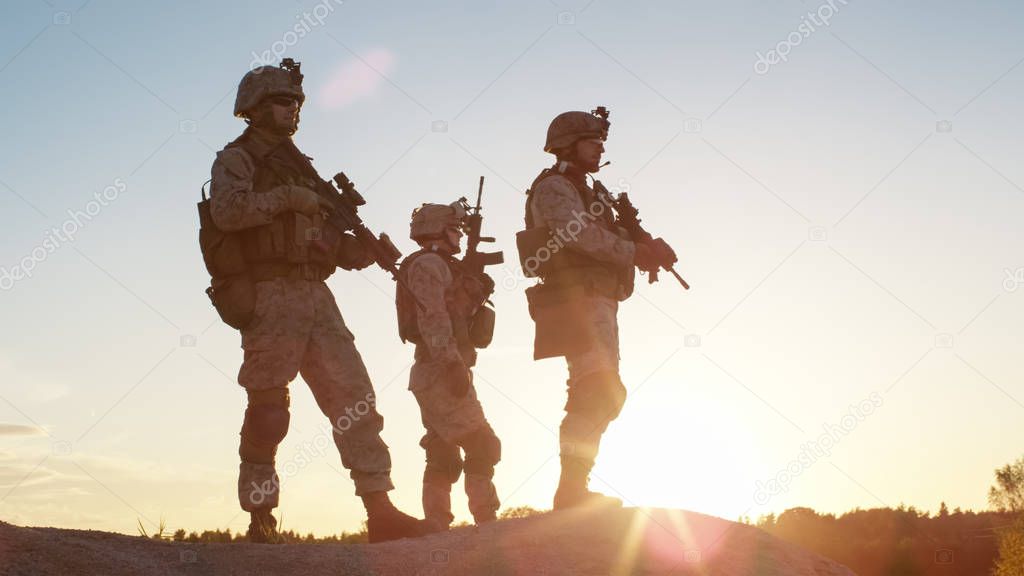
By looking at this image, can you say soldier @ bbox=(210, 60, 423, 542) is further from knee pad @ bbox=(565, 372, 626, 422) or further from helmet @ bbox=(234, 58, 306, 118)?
knee pad @ bbox=(565, 372, 626, 422)

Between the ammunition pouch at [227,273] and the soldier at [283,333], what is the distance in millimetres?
42

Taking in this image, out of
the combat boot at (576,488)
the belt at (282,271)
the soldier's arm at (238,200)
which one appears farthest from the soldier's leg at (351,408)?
the combat boot at (576,488)

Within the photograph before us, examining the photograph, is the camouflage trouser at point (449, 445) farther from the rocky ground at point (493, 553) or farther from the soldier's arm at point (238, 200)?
the soldier's arm at point (238, 200)

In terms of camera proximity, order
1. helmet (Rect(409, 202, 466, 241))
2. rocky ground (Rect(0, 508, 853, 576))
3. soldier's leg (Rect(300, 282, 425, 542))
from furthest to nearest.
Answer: helmet (Rect(409, 202, 466, 241))
soldier's leg (Rect(300, 282, 425, 542))
rocky ground (Rect(0, 508, 853, 576))

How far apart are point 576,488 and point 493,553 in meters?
1.70

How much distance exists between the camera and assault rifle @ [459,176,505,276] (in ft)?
34.1

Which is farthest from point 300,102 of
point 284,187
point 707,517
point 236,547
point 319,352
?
point 707,517

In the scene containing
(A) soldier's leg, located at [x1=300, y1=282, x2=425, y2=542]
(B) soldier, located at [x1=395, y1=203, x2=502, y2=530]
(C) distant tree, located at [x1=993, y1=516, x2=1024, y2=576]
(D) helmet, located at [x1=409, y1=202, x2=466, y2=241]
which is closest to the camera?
(A) soldier's leg, located at [x1=300, y1=282, x2=425, y2=542]

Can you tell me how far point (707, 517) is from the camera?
25.3ft

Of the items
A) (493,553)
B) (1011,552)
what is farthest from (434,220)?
(1011,552)

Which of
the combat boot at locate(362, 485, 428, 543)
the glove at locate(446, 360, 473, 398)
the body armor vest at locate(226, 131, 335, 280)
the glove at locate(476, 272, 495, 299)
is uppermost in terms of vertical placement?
the glove at locate(476, 272, 495, 299)

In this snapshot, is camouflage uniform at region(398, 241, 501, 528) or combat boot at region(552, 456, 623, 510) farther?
camouflage uniform at region(398, 241, 501, 528)

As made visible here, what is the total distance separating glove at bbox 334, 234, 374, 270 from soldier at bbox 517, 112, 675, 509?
1391 millimetres

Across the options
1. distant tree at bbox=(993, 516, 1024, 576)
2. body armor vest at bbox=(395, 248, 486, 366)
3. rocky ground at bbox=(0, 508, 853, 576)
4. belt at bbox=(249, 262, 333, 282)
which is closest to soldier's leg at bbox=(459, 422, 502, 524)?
body armor vest at bbox=(395, 248, 486, 366)
